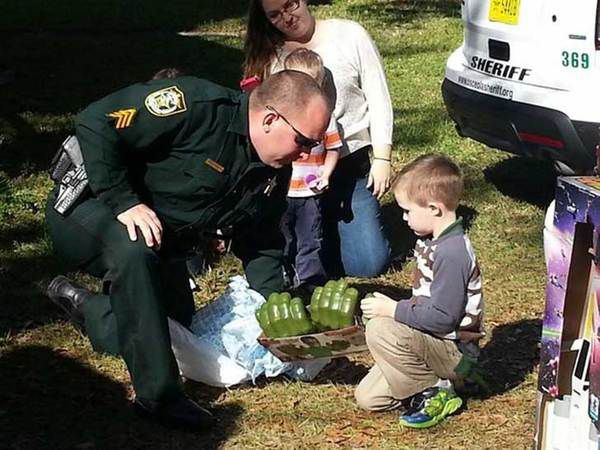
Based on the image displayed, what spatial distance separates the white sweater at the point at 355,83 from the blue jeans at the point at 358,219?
171mm

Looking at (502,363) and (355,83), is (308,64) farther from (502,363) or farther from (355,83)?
(502,363)

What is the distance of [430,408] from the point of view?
4191mm

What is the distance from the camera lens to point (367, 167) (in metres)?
5.82

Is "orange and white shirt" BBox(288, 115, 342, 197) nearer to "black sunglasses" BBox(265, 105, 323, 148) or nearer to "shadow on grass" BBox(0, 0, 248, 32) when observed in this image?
"black sunglasses" BBox(265, 105, 323, 148)

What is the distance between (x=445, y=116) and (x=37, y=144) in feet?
9.93

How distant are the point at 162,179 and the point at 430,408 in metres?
1.31

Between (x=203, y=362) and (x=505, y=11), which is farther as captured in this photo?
(x=505, y=11)

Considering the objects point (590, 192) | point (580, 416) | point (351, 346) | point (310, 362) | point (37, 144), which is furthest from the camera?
point (37, 144)

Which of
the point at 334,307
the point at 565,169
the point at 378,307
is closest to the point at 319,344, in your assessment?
the point at 334,307

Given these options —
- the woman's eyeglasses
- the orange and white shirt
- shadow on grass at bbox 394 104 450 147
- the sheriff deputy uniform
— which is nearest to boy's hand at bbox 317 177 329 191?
the orange and white shirt

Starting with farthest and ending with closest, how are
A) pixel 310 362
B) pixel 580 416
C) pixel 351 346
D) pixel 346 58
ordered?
pixel 346 58 < pixel 310 362 < pixel 351 346 < pixel 580 416

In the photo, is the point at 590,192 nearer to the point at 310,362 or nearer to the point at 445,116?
the point at 310,362

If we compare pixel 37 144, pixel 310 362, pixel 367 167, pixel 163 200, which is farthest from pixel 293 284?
pixel 37 144

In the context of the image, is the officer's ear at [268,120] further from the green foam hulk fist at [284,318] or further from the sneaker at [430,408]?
the sneaker at [430,408]
